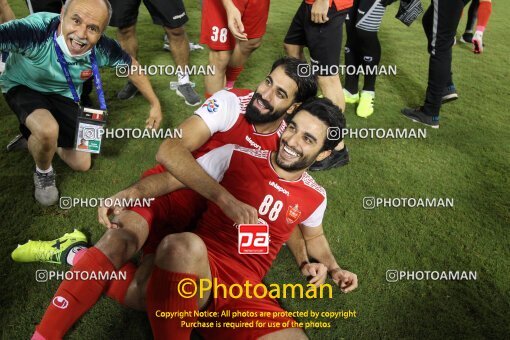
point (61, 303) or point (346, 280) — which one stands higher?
point (61, 303)

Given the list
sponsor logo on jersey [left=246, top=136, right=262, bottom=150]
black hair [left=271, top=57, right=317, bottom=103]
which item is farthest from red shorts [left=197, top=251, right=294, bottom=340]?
black hair [left=271, top=57, right=317, bottom=103]

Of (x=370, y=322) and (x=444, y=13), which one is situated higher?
(x=444, y=13)

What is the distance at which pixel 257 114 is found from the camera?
2.28 m

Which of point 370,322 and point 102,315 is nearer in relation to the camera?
point 102,315

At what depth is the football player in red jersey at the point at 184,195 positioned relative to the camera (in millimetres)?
1699

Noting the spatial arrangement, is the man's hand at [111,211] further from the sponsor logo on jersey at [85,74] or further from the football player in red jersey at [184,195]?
the sponsor logo on jersey at [85,74]

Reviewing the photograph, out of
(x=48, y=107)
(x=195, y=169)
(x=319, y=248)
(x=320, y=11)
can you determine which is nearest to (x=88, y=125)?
(x=48, y=107)

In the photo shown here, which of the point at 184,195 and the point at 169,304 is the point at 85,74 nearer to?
the point at 184,195

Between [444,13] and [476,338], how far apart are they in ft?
8.46

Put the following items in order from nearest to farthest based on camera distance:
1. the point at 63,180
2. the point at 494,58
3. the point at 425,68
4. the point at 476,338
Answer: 1. the point at 476,338
2. the point at 63,180
3. the point at 425,68
4. the point at 494,58

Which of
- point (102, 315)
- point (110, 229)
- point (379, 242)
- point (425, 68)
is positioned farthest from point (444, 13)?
point (102, 315)

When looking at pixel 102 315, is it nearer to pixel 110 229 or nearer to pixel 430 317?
pixel 110 229

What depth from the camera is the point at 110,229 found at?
1.89 meters

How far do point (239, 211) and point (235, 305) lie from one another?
16.2 inches
